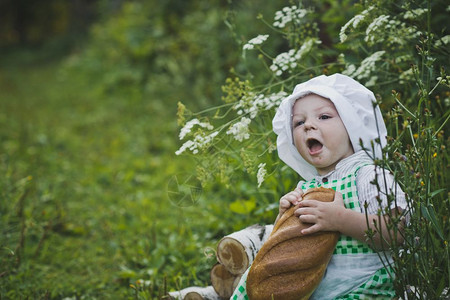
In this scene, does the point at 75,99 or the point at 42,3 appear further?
the point at 42,3

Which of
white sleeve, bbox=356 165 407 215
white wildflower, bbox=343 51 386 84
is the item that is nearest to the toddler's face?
white sleeve, bbox=356 165 407 215

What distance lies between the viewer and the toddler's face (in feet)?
6.44

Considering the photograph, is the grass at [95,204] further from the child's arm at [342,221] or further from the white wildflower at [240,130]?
the child's arm at [342,221]

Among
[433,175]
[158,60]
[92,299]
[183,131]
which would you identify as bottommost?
[92,299]

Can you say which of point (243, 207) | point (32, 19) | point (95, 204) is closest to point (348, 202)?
point (243, 207)

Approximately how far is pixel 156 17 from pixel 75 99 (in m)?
2.14

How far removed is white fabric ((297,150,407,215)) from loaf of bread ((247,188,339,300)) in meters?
0.13

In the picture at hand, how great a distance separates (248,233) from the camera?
2.38m

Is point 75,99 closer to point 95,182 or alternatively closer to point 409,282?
point 95,182

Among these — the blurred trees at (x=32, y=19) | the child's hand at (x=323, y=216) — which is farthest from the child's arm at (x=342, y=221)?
the blurred trees at (x=32, y=19)

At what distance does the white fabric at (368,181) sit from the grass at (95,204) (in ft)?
3.59

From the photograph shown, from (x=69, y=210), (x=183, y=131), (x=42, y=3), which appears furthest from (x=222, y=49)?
(x=42, y=3)

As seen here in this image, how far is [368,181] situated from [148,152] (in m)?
4.41

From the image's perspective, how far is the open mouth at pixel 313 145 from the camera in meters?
1.99
